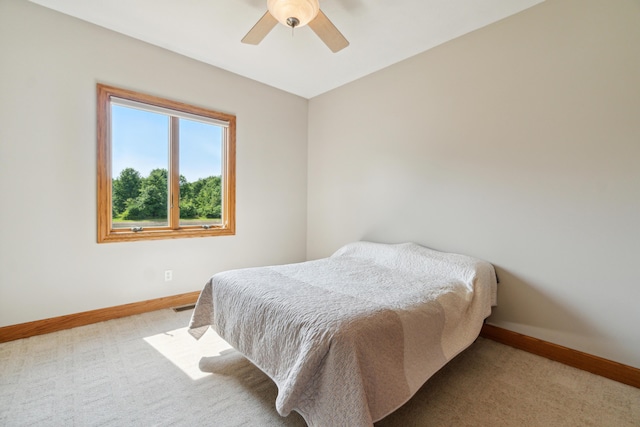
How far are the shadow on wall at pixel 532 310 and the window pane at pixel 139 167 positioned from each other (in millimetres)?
3202

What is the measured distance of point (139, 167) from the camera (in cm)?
272

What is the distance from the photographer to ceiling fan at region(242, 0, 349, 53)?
1724 millimetres

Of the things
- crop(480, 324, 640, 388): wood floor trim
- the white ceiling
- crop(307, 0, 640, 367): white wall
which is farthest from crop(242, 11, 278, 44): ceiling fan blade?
A: crop(480, 324, 640, 388): wood floor trim

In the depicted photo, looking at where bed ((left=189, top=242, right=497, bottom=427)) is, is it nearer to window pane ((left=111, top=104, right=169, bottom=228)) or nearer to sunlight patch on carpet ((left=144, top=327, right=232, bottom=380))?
sunlight patch on carpet ((left=144, top=327, right=232, bottom=380))

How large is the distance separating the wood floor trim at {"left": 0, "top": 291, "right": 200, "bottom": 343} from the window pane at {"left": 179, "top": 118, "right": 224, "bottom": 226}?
2.65ft

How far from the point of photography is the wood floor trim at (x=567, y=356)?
5.76ft

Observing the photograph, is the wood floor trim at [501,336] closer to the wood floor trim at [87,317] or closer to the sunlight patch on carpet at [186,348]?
the wood floor trim at [87,317]

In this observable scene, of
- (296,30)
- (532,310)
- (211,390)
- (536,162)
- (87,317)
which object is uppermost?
(296,30)

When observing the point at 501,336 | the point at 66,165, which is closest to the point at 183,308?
the point at 66,165

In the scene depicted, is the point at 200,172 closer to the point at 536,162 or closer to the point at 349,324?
the point at 349,324

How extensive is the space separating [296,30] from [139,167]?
1.94 meters

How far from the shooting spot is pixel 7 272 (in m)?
2.10

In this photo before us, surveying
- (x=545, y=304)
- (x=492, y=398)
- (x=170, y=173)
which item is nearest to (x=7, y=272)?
(x=170, y=173)

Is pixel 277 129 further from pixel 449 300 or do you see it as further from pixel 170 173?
pixel 449 300
